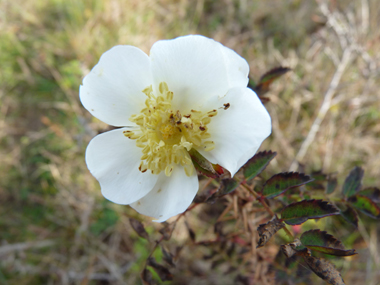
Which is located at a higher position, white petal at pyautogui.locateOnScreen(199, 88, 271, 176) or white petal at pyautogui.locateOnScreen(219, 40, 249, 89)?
white petal at pyautogui.locateOnScreen(219, 40, 249, 89)

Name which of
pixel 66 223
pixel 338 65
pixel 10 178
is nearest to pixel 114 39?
pixel 10 178

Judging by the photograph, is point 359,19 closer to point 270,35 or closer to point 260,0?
point 270,35

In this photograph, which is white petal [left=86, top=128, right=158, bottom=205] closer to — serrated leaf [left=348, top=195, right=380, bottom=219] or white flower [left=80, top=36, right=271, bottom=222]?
white flower [left=80, top=36, right=271, bottom=222]

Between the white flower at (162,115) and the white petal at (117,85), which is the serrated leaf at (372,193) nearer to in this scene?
the white flower at (162,115)

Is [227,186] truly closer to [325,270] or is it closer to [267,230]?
[267,230]

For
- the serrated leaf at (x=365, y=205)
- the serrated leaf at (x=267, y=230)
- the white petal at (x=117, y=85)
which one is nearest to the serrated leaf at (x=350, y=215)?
the serrated leaf at (x=365, y=205)

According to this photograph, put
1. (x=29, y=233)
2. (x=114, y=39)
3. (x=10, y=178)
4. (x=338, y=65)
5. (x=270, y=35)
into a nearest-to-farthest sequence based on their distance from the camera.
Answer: (x=338, y=65)
(x=29, y=233)
(x=10, y=178)
(x=114, y=39)
(x=270, y=35)

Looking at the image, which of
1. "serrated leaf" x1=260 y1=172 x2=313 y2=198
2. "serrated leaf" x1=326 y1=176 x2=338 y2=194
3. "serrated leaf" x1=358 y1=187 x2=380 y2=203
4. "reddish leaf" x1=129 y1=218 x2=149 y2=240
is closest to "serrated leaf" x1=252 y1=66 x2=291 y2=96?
"serrated leaf" x1=260 y1=172 x2=313 y2=198
